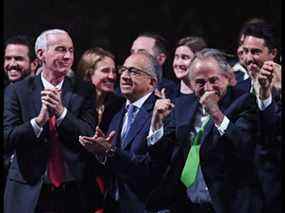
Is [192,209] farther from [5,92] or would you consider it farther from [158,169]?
[5,92]

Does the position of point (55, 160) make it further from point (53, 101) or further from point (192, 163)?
point (192, 163)

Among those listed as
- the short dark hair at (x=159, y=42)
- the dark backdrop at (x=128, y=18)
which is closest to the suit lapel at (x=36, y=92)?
the dark backdrop at (x=128, y=18)

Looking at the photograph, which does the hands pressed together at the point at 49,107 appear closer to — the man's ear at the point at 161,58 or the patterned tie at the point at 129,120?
the patterned tie at the point at 129,120

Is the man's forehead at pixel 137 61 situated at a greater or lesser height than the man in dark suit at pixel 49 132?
greater

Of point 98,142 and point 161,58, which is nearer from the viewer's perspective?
point 98,142

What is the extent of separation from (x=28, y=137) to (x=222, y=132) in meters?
0.95

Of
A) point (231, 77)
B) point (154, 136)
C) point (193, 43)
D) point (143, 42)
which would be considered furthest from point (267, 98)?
point (143, 42)

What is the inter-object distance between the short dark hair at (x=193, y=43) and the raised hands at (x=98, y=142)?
565mm

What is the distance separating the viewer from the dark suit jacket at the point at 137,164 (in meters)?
4.38

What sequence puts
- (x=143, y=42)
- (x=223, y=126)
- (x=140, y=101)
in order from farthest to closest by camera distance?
(x=143, y=42) < (x=140, y=101) < (x=223, y=126)

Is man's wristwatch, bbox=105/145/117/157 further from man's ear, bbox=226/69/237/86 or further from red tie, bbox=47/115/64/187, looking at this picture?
man's ear, bbox=226/69/237/86

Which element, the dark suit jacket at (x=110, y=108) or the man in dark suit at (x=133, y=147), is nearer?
the man in dark suit at (x=133, y=147)

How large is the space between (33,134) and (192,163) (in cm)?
79

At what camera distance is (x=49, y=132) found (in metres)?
4.47
